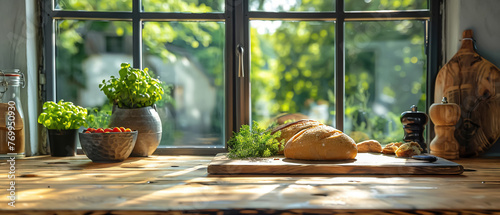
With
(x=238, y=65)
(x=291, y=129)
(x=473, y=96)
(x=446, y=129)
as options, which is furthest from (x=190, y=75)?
(x=473, y=96)

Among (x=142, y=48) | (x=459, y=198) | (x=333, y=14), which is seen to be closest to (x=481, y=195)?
(x=459, y=198)

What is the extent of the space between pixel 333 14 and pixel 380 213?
51.1 inches

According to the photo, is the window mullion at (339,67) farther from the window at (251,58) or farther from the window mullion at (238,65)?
the window mullion at (238,65)

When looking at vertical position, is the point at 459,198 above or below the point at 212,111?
below

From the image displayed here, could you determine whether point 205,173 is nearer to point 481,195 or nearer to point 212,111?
point 212,111

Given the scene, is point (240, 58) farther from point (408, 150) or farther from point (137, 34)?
point (408, 150)

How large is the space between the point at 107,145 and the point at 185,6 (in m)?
0.81

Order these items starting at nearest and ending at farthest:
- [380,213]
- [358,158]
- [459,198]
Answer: [380,213] → [459,198] → [358,158]

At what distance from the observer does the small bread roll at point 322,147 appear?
1362 mm

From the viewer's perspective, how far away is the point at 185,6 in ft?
6.22

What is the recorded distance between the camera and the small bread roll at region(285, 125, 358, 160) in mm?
1362

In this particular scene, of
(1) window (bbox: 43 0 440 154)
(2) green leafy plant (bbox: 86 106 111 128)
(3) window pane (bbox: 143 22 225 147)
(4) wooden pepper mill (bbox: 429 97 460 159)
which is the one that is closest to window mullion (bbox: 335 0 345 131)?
(1) window (bbox: 43 0 440 154)

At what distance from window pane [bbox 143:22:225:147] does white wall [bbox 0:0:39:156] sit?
1.75 feet

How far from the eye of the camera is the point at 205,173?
1.29 m
